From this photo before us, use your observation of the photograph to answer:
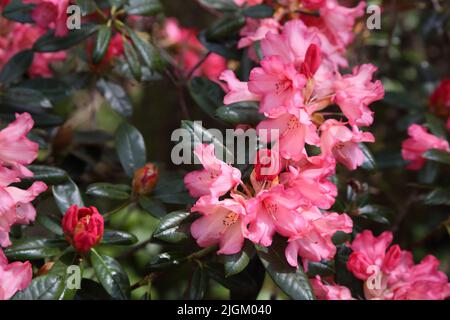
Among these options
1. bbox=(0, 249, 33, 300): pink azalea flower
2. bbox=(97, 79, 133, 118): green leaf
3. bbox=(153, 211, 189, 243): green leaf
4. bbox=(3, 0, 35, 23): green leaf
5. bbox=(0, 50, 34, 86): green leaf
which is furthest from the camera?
bbox=(97, 79, 133, 118): green leaf

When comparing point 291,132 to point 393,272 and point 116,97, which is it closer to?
point 393,272

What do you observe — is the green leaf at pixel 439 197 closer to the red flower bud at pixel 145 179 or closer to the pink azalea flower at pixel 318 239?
the pink azalea flower at pixel 318 239

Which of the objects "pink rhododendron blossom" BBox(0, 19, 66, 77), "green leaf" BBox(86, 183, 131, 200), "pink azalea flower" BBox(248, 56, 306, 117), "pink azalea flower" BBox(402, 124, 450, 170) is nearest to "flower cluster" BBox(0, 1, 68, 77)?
"pink rhododendron blossom" BBox(0, 19, 66, 77)

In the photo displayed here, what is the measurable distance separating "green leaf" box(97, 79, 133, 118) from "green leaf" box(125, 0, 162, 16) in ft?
0.88

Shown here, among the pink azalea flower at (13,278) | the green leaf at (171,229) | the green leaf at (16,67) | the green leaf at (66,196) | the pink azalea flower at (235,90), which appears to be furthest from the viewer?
the green leaf at (16,67)

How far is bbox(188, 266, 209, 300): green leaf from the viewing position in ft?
4.99

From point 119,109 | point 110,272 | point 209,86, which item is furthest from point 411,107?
point 110,272

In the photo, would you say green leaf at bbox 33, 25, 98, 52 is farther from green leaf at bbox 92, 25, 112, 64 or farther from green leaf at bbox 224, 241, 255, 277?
green leaf at bbox 224, 241, 255, 277

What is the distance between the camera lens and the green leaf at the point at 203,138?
147 cm

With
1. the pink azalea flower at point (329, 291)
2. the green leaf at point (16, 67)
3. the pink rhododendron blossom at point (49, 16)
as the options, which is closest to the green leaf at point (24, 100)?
the green leaf at point (16, 67)

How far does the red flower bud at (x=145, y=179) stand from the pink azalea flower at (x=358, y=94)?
440 mm

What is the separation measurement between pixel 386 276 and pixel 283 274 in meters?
0.27
